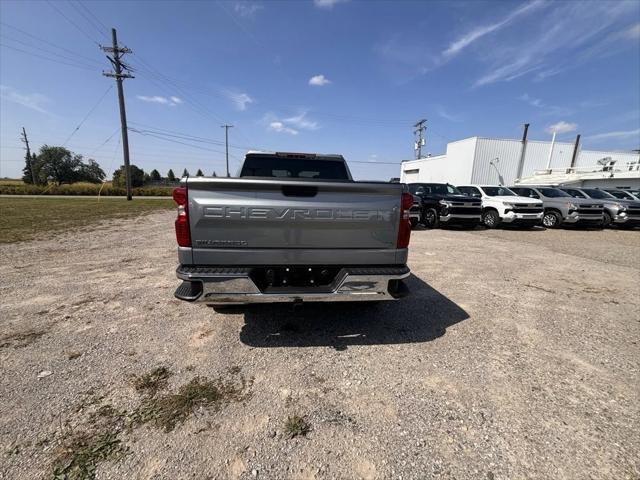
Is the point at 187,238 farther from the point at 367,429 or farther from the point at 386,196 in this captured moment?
the point at 367,429

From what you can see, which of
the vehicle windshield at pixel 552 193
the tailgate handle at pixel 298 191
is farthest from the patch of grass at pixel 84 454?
the vehicle windshield at pixel 552 193

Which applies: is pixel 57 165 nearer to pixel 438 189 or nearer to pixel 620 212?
pixel 438 189

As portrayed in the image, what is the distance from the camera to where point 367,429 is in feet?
6.81

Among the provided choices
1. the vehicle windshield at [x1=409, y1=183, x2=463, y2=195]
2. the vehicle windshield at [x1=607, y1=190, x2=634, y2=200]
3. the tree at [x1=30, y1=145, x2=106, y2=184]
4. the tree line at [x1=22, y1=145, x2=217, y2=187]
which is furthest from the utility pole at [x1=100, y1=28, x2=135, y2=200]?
the tree at [x1=30, y1=145, x2=106, y2=184]

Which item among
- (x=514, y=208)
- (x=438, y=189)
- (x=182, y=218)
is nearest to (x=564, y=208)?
(x=514, y=208)

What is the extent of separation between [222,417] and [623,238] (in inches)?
604

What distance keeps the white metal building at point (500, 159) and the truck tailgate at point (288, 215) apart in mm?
32077

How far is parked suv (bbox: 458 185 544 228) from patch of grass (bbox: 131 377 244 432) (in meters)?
13.5

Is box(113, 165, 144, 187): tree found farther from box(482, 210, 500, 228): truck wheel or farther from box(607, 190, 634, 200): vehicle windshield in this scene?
box(607, 190, 634, 200): vehicle windshield

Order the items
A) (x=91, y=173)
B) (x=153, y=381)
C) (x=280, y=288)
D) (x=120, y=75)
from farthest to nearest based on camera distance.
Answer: (x=91, y=173)
(x=120, y=75)
(x=280, y=288)
(x=153, y=381)

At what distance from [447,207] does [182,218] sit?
39.0 feet

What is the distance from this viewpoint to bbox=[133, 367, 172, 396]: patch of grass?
2.43m

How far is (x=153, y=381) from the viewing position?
2.53 meters

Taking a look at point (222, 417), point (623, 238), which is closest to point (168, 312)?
point (222, 417)
